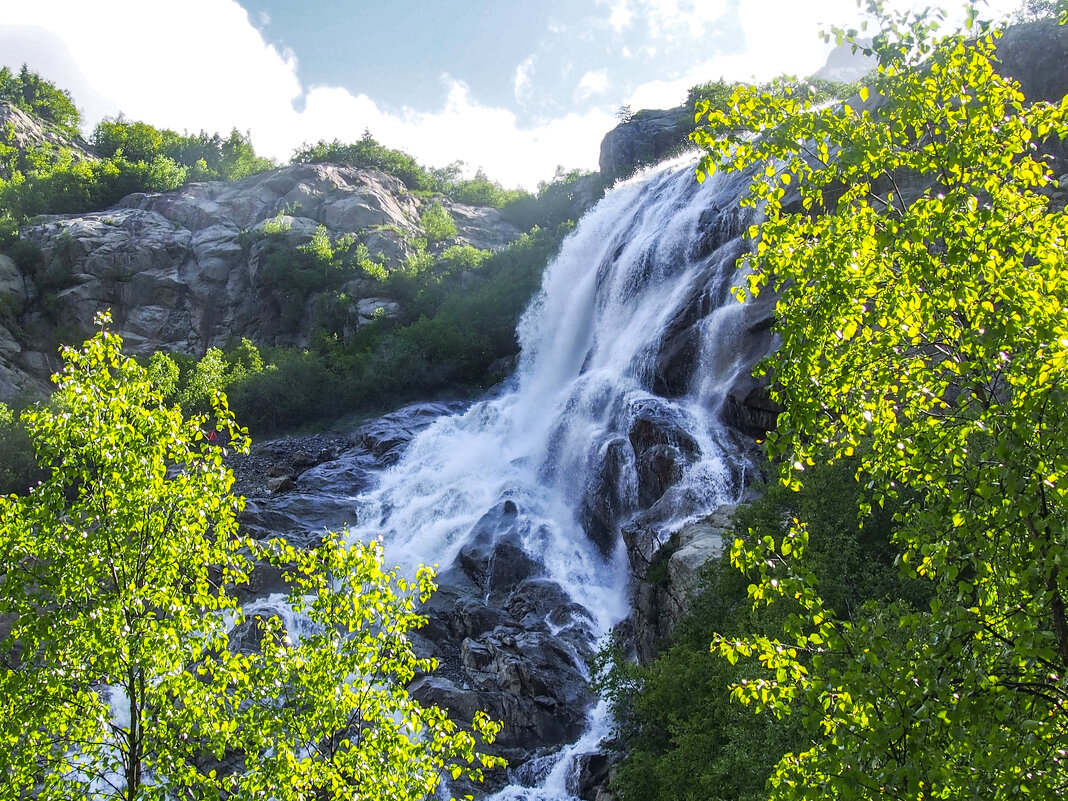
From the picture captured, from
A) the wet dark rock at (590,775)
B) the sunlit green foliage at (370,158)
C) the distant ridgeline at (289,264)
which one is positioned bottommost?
the wet dark rock at (590,775)

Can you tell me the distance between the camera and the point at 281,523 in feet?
108

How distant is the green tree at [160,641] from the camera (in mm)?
8406

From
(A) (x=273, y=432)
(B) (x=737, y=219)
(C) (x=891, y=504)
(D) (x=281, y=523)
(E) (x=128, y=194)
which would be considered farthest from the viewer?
(E) (x=128, y=194)

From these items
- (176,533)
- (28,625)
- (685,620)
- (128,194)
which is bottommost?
A: (685,620)

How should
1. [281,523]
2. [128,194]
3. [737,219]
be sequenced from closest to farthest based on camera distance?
[281,523] → [737,219] → [128,194]

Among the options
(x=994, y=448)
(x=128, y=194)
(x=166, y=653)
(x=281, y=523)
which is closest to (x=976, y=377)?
(x=994, y=448)

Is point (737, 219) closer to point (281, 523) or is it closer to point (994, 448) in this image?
point (281, 523)

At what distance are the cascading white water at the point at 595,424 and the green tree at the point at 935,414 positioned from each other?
48.8ft

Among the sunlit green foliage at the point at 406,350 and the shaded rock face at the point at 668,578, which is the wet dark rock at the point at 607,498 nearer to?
the shaded rock face at the point at 668,578

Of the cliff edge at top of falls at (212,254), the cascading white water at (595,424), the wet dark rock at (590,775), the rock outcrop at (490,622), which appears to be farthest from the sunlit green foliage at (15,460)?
the wet dark rock at (590,775)

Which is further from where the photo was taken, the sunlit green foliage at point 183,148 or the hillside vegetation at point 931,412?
the sunlit green foliage at point 183,148

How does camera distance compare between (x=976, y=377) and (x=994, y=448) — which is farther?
(x=976, y=377)

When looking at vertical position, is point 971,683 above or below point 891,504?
above

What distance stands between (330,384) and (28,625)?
45.2 m
